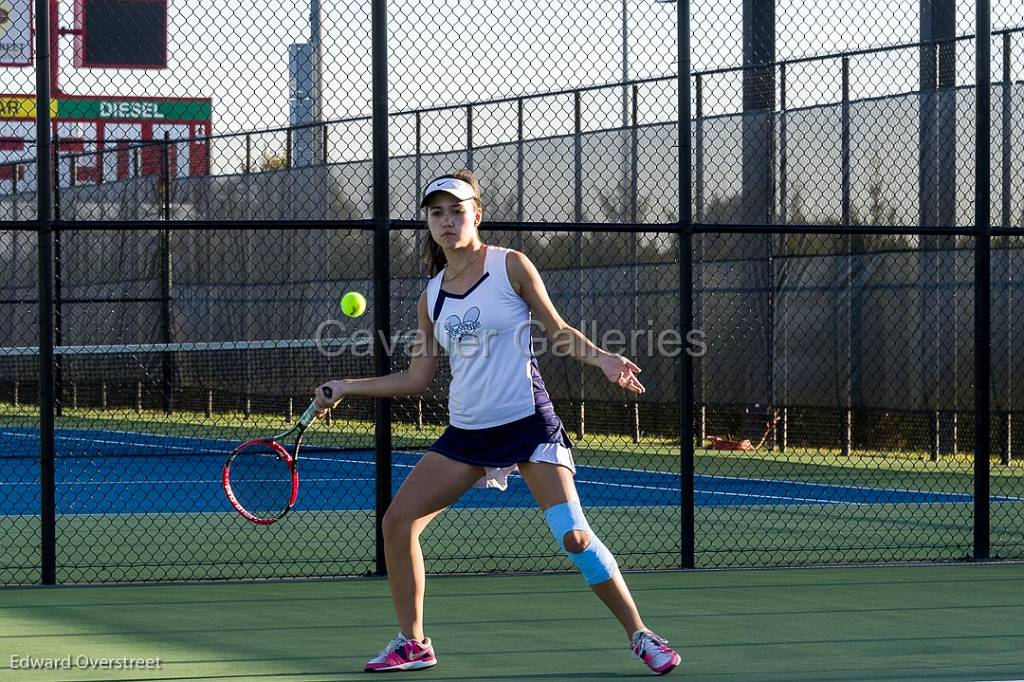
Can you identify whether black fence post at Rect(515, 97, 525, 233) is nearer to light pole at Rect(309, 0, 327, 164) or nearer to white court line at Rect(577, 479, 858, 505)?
white court line at Rect(577, 479, 858, 505)

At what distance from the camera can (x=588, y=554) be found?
17.5 ft

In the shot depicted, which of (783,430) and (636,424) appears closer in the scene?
(783,430)

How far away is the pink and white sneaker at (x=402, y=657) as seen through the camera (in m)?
5.46

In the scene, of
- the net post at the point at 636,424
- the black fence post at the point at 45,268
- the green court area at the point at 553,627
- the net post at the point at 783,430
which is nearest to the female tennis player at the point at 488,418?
the green court area at the point at 553,627

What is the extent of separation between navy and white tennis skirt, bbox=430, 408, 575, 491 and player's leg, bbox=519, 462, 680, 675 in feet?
0.13

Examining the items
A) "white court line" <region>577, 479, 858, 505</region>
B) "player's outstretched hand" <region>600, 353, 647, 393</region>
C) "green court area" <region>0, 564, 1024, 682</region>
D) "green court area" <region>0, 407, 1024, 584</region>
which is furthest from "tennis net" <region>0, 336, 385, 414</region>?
"player's outstretched hand" <region>600, 353, 647, 393</region>

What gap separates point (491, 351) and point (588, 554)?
70 centimetres

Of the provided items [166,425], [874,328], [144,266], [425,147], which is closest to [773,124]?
[874,328]

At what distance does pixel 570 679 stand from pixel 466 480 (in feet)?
2.33

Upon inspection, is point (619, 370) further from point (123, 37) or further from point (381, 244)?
point (123, 37)

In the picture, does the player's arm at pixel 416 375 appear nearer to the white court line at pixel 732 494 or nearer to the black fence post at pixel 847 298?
the white court line at pixel 732 494

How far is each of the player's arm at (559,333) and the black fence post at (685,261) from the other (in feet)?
8.41

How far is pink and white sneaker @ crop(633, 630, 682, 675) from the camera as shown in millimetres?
5316

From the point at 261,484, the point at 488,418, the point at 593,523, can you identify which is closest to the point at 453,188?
the point at 488,418
